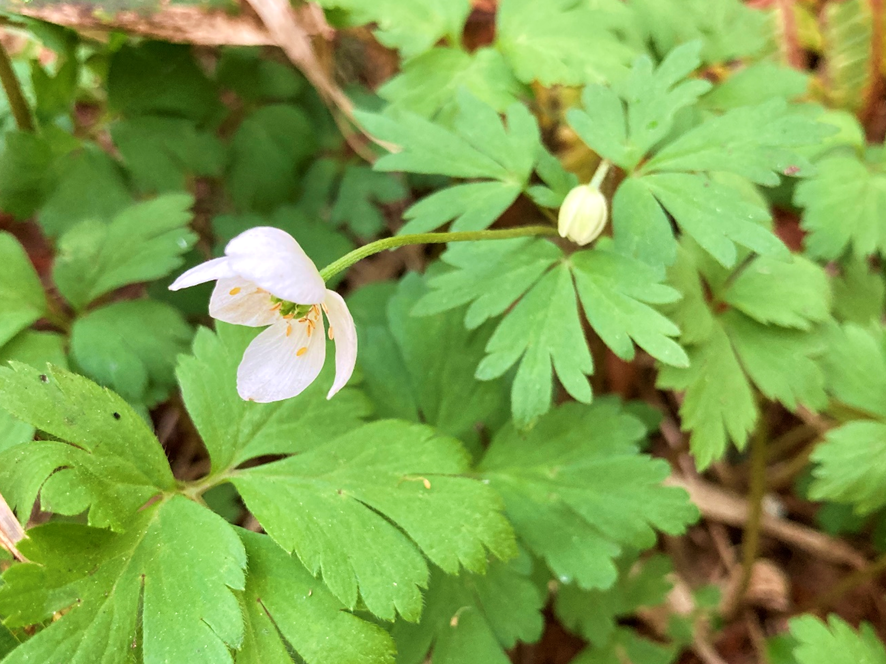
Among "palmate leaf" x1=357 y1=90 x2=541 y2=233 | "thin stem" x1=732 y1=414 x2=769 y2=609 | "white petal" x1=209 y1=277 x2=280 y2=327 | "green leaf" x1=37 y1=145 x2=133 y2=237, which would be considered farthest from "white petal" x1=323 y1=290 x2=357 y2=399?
"thin stem" x1=732 y1=414 x2=769 y2=609

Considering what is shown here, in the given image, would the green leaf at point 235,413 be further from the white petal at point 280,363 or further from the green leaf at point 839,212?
the green leaf at point 839,212

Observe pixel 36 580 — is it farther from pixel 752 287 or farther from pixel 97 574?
pixel 752 287

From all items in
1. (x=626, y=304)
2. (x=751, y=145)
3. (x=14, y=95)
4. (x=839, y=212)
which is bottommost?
(x=839, y=212)

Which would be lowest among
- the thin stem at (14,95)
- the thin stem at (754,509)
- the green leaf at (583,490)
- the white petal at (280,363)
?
the thin stem at (754,509)

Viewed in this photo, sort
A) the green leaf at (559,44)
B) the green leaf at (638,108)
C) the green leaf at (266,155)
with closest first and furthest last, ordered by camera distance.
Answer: the green leaf at (638,108) → the green leaf at (559,44) → the green leaf at (266,155)

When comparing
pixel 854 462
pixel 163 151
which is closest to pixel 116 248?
pixel 163 151

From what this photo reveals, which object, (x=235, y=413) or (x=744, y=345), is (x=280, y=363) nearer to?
(x=235, y=413)

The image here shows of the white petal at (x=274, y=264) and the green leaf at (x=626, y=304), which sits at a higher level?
the white petal at (x=274, y=264)

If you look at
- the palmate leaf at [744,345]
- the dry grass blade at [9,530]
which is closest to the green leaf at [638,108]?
the palmate leaf at [744,345]
